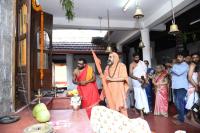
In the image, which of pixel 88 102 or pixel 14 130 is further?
pixel 88 102

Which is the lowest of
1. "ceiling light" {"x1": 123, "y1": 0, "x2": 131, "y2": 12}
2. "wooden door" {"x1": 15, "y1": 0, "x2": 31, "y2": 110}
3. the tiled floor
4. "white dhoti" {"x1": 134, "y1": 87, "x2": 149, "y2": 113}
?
the tiled floor

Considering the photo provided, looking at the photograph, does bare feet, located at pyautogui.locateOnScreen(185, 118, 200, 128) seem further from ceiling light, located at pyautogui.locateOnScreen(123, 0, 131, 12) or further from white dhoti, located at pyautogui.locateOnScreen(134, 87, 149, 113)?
ceiling light, located at pyautogui.locateOnScreen(123, 0, 131, 12)

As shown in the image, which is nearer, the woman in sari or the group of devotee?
the group of devotee

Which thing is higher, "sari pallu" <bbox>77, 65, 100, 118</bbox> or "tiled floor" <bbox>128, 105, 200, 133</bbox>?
"sari pallu" <bbox>77, 65, 100, 118</bbox>

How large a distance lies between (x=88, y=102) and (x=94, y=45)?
21.9 ft

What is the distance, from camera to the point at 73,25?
7.20 m

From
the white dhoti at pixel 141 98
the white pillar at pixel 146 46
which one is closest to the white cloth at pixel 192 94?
the white dhoti at pixel 141 98

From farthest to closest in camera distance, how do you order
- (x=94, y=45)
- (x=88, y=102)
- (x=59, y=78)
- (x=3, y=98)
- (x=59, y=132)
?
(x=59, y=78) → (x=94, y=45) → (x=88, y=102) → (x=3, y=98) → (x=59, y=132)

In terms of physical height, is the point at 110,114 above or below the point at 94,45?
→ below

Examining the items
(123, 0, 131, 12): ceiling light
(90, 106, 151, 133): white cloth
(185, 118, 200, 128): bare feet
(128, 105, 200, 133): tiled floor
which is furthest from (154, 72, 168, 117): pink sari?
(90, 106, 151, 133): white cloth

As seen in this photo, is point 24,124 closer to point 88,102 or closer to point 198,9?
point 88,102

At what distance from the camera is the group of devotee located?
14.0 feet

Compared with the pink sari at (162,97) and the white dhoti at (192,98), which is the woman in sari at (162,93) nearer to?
the pink sari at (162,97)

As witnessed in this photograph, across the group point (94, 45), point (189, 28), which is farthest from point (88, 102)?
point (94, 45)
